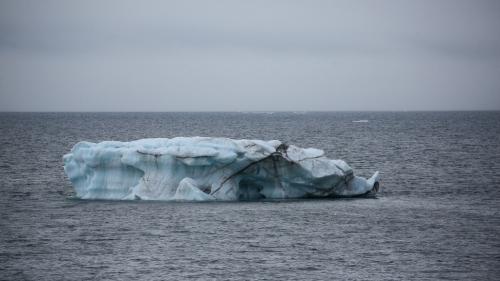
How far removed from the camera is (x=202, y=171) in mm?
36062

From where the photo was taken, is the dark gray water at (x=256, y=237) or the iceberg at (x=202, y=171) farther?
the iceberg at (x=202, y=171)

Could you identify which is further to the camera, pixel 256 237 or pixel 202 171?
pixel 202 171

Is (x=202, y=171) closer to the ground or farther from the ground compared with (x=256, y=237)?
farther from the ground

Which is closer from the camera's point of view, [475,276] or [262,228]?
[475,276]

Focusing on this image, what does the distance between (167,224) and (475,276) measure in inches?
517

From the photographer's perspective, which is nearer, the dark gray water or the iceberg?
the dark gray water

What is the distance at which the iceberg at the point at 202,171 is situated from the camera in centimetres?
3541

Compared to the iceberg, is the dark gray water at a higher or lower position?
lower

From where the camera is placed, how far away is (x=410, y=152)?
7238cm

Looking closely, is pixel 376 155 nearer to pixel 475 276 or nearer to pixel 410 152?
pixel 410 152

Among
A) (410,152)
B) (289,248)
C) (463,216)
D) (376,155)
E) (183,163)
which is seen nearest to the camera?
(289,248)

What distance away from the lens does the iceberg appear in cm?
3541

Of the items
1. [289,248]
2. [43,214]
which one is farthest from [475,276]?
[43,214]

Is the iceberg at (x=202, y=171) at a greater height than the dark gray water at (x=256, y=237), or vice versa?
the iceberg at (x=202, y=171)
